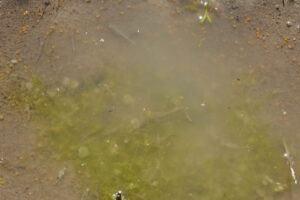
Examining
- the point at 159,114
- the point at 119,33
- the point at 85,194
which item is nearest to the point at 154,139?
the point at 159,114

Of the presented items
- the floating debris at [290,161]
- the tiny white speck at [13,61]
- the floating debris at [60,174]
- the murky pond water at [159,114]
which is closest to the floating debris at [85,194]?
the murky pond water at [159,114]

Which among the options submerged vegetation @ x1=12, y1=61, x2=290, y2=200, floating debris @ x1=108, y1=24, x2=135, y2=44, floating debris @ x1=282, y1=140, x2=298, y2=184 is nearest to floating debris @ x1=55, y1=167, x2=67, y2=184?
submerged vegetation @ x1=12, y1=61, x2=290, y2=200

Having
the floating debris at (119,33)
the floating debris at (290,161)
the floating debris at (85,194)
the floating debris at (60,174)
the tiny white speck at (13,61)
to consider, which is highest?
the floating debris at (119,33)

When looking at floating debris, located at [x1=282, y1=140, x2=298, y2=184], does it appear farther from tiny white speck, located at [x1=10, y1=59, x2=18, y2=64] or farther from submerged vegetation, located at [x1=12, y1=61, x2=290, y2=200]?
tiny white speck, located at [x1=10, y1=59, x2=18, y2=64]

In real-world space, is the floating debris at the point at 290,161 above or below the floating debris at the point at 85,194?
above

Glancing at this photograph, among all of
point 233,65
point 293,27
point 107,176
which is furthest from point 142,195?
point 293,27

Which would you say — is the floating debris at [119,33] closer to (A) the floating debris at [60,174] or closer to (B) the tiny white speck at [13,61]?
(B) the tiny white speck at [13,61]
